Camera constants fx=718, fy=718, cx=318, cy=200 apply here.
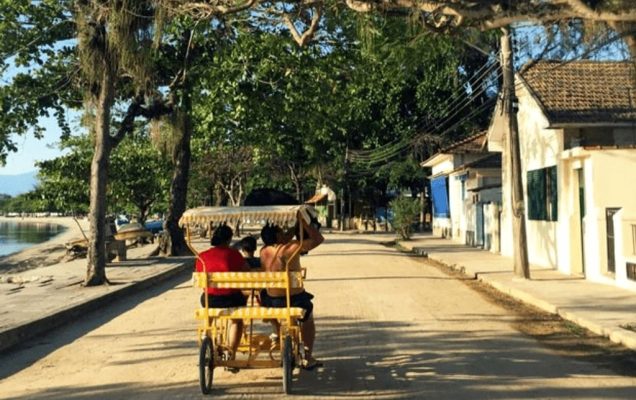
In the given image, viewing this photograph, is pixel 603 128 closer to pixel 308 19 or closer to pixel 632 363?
pixel 308 19

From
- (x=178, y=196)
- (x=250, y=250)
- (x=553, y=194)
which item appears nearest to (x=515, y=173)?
(x=553, y=194)

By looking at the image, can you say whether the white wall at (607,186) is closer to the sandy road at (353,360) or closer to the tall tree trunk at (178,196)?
the sandy road at (353,360)

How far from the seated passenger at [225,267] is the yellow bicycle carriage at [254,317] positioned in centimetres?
10

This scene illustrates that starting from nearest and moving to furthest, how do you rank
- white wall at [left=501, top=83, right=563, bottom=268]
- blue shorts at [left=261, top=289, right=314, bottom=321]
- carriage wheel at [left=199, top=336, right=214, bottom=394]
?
carriage wheel at [left=199, top=336, right=214, bottom=394] → blue shorts at [left=261, top=289, right=314, bottom=321] → white wall at [left=501, top=83, right=563, bottom=268]

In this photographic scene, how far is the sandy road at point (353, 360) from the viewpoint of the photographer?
22.1 feet

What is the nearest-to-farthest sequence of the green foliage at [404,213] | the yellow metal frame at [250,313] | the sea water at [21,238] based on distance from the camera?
1. the yellow metal frame at [250,313]
2. the green foliage at [404,213]
3. the sea water at [21,238]

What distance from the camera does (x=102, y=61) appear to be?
15078 millimetres

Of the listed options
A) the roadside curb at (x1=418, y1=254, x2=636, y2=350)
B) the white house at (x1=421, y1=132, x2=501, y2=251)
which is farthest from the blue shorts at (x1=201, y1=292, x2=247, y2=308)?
the white house at (x1=421, y1=132, x2=501, y2=251)

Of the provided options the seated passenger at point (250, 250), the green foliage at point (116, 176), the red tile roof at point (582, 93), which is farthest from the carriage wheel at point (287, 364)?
the green foliage at point (116, 176)

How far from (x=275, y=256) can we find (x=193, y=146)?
32.4 metres

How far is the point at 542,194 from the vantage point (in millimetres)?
18219

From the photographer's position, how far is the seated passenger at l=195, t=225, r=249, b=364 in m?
6.98

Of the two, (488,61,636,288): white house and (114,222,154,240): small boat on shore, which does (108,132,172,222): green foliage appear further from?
(488,61,636,288): white house

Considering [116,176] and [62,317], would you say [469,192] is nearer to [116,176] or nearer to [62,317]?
[116,176]
